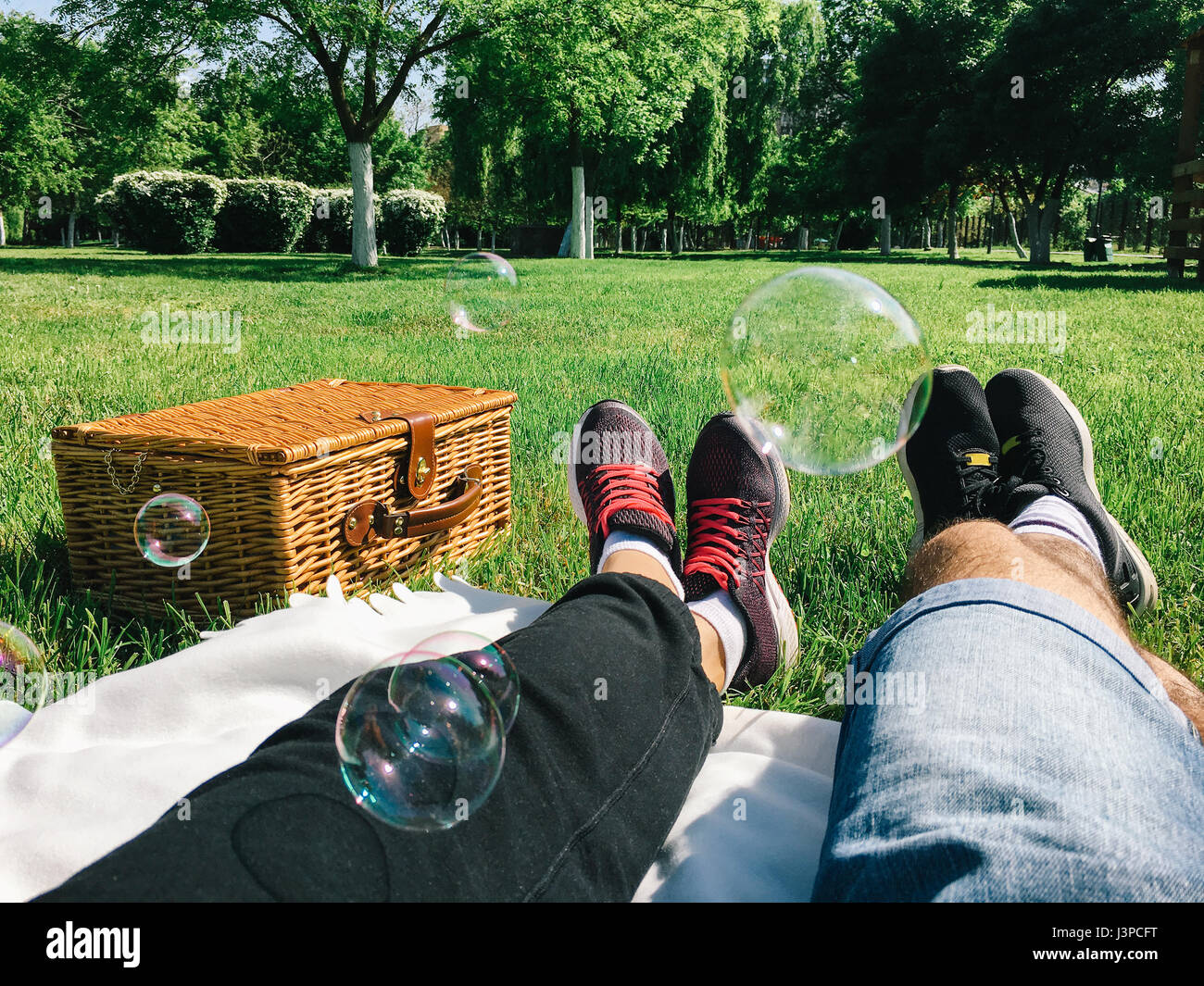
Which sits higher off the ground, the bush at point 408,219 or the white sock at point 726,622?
the bush at point 408,219

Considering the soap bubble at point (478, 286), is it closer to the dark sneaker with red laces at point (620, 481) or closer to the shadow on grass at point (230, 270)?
the dark sneaker with red laces at point (620, 481)

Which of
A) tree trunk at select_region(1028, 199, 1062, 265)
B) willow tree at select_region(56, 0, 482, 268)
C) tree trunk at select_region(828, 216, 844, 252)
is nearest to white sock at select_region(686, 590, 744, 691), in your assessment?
willow tree at select_region(56, 0, 482, 268)

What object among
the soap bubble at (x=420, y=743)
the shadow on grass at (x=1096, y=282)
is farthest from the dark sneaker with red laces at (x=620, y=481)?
the shadow on grass at (x=1096, y=282)

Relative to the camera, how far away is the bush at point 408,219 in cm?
2616

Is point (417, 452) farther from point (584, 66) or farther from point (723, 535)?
point (584, 66)

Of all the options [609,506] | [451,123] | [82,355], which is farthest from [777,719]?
[451,123]

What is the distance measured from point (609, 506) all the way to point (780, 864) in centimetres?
111

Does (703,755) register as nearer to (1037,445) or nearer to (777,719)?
(777,719)

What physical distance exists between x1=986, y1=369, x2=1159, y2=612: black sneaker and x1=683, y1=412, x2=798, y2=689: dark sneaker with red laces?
0.60 meters

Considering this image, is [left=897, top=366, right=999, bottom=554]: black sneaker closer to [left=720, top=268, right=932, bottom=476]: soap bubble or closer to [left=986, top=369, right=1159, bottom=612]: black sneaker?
[left=986, top=369, right=1159, bottom=612]: black sneaker

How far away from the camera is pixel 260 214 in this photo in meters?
25.3

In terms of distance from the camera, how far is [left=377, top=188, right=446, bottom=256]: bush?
26.2 m

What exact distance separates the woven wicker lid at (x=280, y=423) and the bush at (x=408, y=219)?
25.3 meters

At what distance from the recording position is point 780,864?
1262 mm
